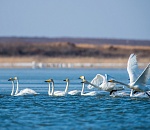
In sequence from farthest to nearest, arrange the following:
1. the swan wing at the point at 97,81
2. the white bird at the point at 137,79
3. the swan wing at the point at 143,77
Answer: the swan wing at the point at 97,81, the white bird at the point at 137,79, the swan wing at the point at 143,77

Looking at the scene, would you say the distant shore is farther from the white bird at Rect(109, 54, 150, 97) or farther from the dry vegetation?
the white bird at Rect(109, 54, 150, 97)

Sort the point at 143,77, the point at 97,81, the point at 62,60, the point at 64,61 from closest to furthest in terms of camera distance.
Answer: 1. the point at 143,77
2. the point at 97,81
3. the point at 64,61
4. the point at 62,60

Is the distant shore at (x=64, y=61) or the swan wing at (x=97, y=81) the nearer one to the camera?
the swan wing at (x=97, y=81)

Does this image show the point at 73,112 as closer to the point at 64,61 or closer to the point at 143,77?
the point at 143,77

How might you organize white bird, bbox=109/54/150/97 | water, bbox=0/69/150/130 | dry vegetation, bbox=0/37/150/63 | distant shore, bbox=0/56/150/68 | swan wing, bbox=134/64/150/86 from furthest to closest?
1. dry vegetation, bbox=0/37/150/63
2. distant shore, bbox=0/56/150/68
3. white bird, bbox=109/54/150/97
4. swan wing, bbox=134/64/150/86
5. water, bbox=0/69/150/130

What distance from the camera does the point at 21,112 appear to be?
86.3ft

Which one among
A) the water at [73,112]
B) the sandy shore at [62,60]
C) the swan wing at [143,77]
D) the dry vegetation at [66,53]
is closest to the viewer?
the water at [73,112]

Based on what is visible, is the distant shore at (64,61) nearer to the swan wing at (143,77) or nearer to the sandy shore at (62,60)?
the sandy shore at (62,60)

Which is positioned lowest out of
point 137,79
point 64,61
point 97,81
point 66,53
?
point 64,61

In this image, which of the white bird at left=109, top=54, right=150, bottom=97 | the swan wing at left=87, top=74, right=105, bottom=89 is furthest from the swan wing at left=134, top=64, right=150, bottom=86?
the swan wing at left=87, top=74, right=105, bottom=89

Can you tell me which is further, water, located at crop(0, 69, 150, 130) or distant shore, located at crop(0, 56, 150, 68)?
distant shore, located at crop(0, 56, 150, 68)

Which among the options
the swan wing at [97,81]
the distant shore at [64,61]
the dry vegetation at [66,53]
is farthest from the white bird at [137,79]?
the dry vegetation at [66,53]

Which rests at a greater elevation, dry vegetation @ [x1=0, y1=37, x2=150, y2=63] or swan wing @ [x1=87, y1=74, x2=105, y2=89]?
swan wing @ [x1=87, y1=74, x2=105, y2=89]

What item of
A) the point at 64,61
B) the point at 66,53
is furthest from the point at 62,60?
the point at 66,53
